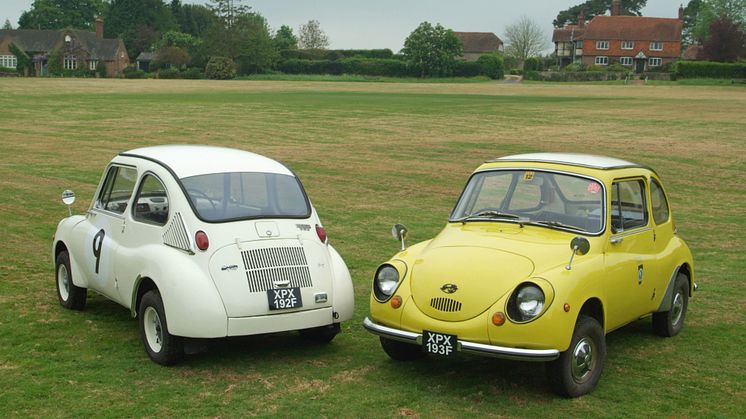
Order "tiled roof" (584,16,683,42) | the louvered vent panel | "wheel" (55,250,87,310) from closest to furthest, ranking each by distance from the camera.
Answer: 1. the louvered vent panel
2. "wheel" (55,250,87,310)
3. "tiled roof" (584,16,683,42)

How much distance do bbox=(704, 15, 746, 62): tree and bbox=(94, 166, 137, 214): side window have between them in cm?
10429

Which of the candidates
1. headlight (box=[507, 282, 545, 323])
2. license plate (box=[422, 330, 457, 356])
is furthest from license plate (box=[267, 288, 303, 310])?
headlight (box=[507, 282, 545, 323])

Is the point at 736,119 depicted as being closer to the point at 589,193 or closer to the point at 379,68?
the point at 589,193

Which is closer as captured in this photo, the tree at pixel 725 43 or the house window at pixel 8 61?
the tree at pixel 725 43

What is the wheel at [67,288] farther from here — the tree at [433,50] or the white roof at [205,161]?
the tree at [433,50]

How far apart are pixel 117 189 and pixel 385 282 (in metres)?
3.08

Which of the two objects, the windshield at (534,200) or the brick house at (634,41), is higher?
the brick house at (634,41)

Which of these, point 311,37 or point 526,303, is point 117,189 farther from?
point 311,37

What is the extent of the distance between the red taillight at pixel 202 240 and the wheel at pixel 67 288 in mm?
2386

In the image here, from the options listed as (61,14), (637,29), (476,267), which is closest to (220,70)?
(637,29)

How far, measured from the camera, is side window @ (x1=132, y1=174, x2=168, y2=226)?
26.5 feet

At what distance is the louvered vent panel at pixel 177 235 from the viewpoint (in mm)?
7547

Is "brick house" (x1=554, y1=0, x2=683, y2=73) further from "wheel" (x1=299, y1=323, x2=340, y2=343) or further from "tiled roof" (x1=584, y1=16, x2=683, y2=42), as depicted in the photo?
"wheel" (x1=299, y1=323, x2=340, y2=343)

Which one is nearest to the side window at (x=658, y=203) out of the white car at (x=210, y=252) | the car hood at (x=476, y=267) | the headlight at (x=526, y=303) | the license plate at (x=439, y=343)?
the car hood at (x=476, y=267)
